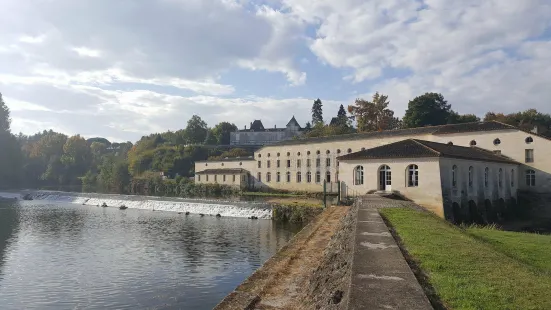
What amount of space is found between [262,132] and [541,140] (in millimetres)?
85777

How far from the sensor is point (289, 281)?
9.50m

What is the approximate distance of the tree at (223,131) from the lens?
111 meters

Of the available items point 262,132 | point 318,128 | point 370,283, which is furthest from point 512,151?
point 262,132

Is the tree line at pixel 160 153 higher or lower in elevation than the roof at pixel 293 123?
lower

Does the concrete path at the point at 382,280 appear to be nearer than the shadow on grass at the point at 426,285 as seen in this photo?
Yes

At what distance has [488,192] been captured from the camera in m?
27.7

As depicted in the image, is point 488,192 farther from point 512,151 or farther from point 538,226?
point 512,151

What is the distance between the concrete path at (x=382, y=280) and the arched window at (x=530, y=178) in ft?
103

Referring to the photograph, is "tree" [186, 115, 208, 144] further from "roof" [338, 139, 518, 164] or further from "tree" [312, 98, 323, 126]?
"roof" [338, 139, 518, 164]

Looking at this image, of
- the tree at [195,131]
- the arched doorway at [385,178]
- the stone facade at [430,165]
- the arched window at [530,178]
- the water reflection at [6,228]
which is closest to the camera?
the water reflection at [6,228]

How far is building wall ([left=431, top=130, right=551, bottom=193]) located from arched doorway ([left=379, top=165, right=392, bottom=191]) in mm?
15867

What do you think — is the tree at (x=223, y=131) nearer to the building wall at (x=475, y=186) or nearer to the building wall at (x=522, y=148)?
the building wall at (x=522, y=148)

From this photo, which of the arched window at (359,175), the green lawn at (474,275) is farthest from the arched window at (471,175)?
the green lawn at (474,275)

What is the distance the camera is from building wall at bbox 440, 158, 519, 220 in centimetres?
2275
